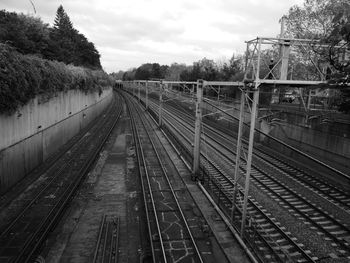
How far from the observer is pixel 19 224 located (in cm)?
1034

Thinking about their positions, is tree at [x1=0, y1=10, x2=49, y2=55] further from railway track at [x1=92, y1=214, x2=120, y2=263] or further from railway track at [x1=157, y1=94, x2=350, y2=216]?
railway track at [x1=157, y1=94, x2=350, y2=216]

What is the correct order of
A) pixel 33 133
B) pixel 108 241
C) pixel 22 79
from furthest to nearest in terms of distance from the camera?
pixel 33 133 → pixel 22 79 → pixel 108 241

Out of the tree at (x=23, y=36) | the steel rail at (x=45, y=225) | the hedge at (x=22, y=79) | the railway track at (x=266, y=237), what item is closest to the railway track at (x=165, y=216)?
the railway track at (x=266, y=237)

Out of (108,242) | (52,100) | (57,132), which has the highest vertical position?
(52,100)

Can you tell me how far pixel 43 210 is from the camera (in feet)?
37.5

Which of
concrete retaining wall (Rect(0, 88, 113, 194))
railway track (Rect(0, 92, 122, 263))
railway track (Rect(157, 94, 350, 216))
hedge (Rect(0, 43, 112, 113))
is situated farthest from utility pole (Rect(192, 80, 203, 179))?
concrete retaining wall (Rect(0, 88, 113, 194))

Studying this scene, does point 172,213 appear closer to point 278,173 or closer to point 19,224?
point 19,224

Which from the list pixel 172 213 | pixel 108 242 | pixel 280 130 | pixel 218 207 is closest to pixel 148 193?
pixel 172 213

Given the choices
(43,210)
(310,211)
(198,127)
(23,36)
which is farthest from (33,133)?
(23,36)

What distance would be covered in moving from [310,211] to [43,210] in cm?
1046

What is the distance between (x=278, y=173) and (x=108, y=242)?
10.6m

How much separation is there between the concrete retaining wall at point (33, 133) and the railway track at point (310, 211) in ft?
38.3

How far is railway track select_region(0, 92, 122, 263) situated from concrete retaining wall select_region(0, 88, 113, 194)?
3.89 feet

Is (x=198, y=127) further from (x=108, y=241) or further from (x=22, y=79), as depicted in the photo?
(x=22, y=79)
